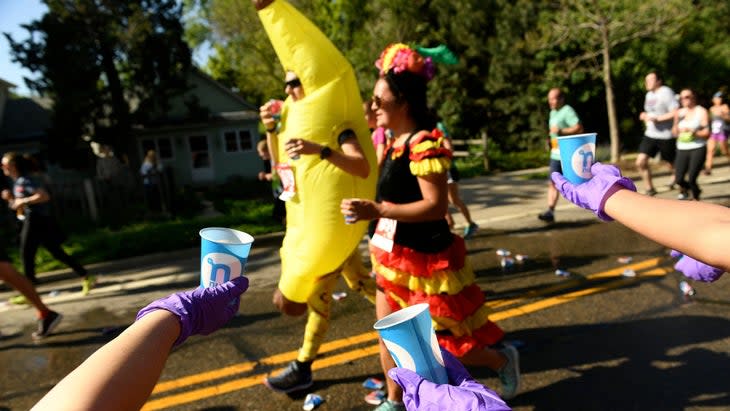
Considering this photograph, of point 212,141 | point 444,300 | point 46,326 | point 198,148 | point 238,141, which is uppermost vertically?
point 212,141

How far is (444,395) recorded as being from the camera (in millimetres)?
1243

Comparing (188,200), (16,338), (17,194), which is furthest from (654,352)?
(188,200)

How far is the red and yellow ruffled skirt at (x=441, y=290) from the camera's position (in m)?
2.72

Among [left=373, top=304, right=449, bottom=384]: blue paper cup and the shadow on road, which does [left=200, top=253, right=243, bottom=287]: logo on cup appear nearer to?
[left=373, top=304, right=449, bottom=384]: blue paper cup

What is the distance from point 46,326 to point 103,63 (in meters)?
14.6

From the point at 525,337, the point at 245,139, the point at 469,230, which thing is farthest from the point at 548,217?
the point at 245,139

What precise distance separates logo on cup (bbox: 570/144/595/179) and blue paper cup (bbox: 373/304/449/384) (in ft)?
2.81

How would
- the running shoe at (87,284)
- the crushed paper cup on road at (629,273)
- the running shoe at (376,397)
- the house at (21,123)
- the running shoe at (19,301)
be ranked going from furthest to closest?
the house at (21,123)
the running shoe at (87,284)
the running shoe at (19,301)
the crushed paper cup on road at (629,273)
the running shoe at (376,397)

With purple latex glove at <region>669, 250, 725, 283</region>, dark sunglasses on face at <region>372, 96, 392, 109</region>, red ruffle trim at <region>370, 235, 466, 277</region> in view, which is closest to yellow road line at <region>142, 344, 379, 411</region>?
red ruffle trim at <region>370, 235, 466, 277</region>

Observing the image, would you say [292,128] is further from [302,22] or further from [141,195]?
[141,195]

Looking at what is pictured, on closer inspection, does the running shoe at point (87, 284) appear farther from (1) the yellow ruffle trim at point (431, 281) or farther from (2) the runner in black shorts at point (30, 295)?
(1) the yellow ruffle trim at point (431, 281)

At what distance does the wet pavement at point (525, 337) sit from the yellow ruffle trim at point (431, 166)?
1.51 metres

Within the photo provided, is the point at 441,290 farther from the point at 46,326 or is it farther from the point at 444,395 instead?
the point at 46,326

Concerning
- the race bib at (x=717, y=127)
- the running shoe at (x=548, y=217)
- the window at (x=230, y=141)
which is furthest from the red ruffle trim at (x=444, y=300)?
the window at (x=230, y=141)
